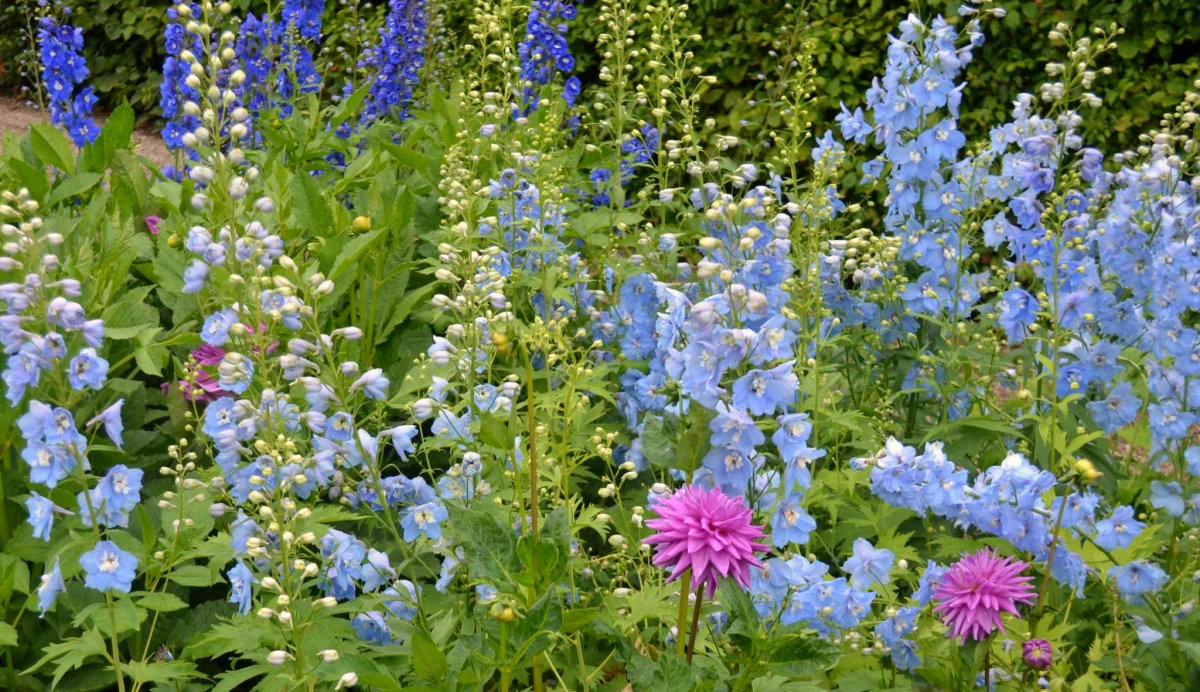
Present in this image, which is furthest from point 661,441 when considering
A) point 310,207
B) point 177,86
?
point 177,86

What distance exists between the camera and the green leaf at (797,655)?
5.92 ft

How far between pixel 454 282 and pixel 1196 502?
5.90 ft

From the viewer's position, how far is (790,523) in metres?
2.07

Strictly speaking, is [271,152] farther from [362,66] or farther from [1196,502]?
[1196,502]

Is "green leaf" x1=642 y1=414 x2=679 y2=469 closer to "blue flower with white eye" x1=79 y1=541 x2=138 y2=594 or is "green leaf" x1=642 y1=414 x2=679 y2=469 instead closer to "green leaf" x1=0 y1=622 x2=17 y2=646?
"blue flower with white eye" x1=79 y1=541 x2=138 y2=594

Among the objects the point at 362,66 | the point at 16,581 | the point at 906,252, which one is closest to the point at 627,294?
the point at 906,252

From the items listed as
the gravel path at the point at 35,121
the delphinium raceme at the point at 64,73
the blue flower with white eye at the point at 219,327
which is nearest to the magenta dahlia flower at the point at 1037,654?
the blue flower with white eye at the point at 219,327

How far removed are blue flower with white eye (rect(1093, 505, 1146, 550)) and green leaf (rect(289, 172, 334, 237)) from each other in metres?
2.22

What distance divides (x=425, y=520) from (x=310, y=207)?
1516 mm

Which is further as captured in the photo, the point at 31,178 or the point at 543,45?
the point at 543,45

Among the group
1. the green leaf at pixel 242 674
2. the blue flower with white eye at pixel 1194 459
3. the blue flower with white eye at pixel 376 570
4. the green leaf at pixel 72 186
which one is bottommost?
the green leaf at pixel 242 674

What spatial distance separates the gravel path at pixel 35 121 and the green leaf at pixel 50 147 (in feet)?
16.6

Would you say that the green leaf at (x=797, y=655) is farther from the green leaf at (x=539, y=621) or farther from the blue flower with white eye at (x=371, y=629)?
the blue flower with white eye at (x=371, y=629)

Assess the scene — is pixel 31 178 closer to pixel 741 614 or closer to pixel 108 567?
pixel 108 567
